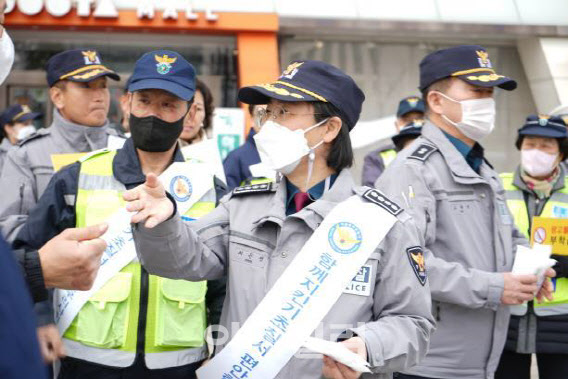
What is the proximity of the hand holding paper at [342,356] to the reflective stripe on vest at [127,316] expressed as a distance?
39.1 inches

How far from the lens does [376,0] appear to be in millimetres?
14984

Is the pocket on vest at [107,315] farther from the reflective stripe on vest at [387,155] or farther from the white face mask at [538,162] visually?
the reflective stripe on vest at [387,155]

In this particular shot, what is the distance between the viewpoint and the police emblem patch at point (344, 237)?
2941mm

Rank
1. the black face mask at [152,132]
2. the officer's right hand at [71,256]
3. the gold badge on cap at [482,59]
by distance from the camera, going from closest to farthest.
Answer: the officer's right hand at [71,256]
the black face mask at [152,132]
the gold badge on cap at [482,59]

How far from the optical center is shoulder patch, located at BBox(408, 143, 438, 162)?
161 inches

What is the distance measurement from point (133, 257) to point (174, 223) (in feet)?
2.89

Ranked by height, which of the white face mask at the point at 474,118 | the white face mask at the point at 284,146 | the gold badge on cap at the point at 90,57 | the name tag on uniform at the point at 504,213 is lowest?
the name tag on uniform at the point at 504,213

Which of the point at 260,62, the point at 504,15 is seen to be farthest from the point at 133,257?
the point at 504,15

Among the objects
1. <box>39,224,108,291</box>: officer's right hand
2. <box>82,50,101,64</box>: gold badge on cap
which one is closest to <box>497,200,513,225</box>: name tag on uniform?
<box>39,224,108,291</box>: officer's right hand

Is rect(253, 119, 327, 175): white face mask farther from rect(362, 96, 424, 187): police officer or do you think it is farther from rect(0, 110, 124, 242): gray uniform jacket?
rect(362, 96, 424, 187): police officer

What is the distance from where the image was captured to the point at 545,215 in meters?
5.21

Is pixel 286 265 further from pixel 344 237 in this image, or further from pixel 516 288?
pixel 516 288

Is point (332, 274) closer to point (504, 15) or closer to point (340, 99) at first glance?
point (340, 99)

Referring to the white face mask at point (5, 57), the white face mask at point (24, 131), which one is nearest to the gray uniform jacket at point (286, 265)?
the white face mask at point (5, 57)
